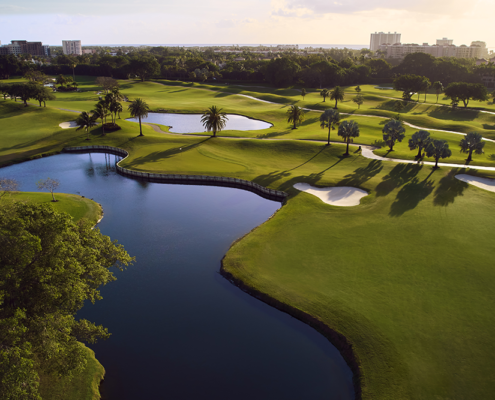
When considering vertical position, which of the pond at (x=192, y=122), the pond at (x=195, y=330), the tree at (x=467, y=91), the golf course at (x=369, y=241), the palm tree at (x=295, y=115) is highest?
the tree at (x=467, y=91)

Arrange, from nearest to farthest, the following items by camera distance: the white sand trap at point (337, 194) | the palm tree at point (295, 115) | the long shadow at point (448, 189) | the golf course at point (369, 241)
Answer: the golf course at point (369, 241)
the long shadow at point (448, 189)
the white sand trap at point (337, 194)
the palm tree at point (295, 115)

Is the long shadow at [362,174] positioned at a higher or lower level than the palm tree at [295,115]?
lower

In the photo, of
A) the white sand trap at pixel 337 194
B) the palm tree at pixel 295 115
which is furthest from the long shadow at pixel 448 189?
the palm tree at pixel 295 115

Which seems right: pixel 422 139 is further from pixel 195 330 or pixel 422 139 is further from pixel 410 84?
pixel 410 84

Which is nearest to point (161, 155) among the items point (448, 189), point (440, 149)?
point (440, 149)

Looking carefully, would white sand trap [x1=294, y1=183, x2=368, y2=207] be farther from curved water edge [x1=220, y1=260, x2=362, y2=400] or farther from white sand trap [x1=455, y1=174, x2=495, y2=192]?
curved water edge [x1=220, y1=260, x2=362, y2=400]

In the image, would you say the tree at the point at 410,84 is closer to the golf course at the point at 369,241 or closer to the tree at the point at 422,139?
the golf course at the point at 369,241

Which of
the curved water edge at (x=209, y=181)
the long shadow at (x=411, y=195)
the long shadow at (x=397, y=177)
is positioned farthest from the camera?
the curved water edge at (x=209, y=181)

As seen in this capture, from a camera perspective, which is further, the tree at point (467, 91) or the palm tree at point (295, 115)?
the tree at point (467, 91)
